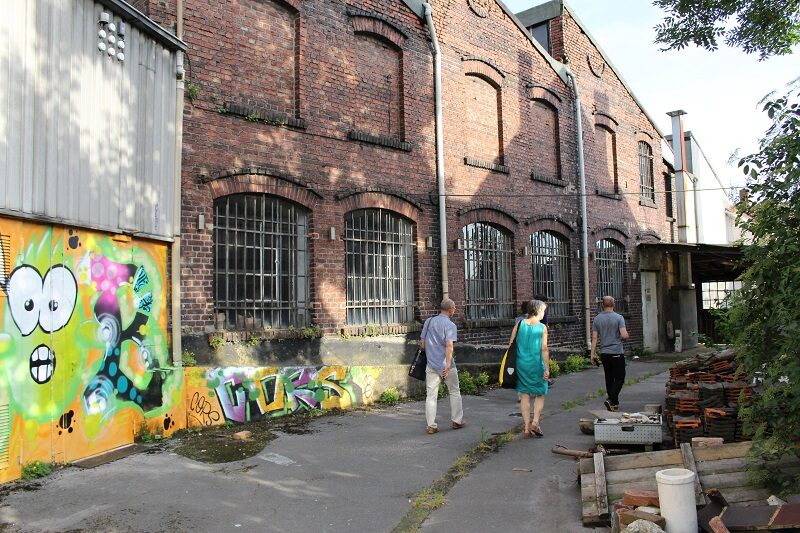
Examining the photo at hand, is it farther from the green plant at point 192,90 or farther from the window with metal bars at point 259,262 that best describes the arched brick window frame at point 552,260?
the green plant at point 192,90

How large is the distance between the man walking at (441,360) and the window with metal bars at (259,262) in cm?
258

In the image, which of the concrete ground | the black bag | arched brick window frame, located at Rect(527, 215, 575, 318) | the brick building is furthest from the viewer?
arched brick window frame, located at Rect(527, 215, 575, 318)

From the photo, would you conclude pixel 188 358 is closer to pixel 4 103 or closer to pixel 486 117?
pixel 4 103

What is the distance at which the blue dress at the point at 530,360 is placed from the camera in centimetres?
752

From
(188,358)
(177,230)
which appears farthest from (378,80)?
(188,358)

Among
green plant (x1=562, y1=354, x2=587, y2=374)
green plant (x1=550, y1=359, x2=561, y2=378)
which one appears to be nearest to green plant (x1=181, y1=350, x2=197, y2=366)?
green plant (x1=550, y1=359, x2=561, y2=378)

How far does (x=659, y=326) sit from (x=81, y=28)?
57.2 ft

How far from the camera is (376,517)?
497 centimetres

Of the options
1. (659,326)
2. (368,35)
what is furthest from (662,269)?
(368,35)

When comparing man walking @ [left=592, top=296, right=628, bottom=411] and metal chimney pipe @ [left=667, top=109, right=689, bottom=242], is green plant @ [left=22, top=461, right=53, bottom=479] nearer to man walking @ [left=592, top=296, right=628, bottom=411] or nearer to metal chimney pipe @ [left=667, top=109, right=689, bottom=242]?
man walking @ [left=592, top=296, right=628, bottom=411]

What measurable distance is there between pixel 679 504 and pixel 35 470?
5.51 metres

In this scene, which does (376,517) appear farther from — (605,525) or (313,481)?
(605,525)

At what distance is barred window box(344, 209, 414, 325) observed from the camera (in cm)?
1062

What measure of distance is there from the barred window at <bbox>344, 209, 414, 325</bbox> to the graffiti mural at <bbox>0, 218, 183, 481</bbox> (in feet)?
11.6
